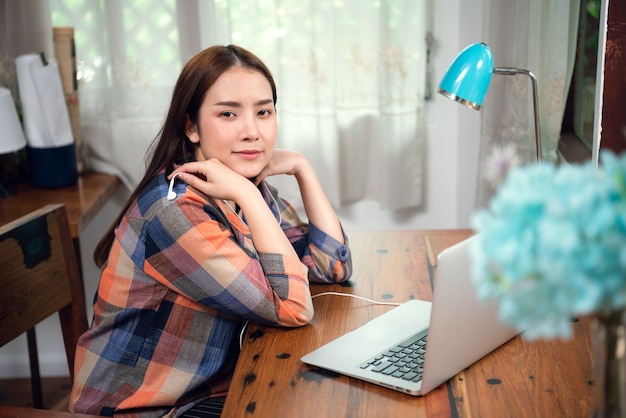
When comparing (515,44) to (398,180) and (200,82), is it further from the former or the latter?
(200,82)

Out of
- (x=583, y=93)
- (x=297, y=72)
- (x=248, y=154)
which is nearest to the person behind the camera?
(x=248, y=154)

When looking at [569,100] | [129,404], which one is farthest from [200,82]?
[569,100]

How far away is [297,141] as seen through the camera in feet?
8.54

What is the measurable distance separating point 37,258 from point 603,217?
1.26 metres

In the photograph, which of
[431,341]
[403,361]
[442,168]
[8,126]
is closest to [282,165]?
[403,361]

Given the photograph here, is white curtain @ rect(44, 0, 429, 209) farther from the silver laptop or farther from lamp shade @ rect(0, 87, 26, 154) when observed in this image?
the silver laptop

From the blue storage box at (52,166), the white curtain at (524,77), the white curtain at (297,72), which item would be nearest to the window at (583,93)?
the white curtain at (524,77)

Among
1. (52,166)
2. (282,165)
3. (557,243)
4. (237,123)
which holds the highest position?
(557,243)

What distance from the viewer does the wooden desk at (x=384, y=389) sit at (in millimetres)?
1115

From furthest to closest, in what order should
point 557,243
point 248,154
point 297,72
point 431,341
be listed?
point 297,72
point 248,154
point 431,341
point 557,243

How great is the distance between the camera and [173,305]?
148 cm

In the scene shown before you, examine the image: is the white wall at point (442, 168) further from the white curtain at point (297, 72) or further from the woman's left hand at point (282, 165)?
the woman's left hand at point (282, 165)

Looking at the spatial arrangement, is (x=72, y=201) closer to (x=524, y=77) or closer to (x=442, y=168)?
(x=442, y=168)

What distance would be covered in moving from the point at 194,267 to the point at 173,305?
0.37 feet
